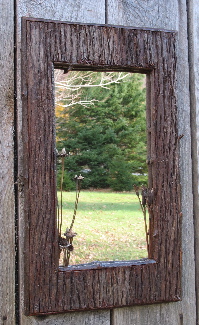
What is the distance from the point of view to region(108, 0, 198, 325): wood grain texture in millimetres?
966

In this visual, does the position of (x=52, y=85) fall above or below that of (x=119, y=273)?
above

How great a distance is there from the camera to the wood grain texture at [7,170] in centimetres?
86

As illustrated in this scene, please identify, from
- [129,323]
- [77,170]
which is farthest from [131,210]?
[129,323]

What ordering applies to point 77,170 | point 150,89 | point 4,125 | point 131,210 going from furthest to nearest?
point 77,170 < point 131,210 < point 150,89 < point 4,125

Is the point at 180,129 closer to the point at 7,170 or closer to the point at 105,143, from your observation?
the point at 7,170

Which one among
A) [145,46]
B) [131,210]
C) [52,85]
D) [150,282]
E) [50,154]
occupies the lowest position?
[131,210]

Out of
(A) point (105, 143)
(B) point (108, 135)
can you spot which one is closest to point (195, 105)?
(B) point (108, 135)

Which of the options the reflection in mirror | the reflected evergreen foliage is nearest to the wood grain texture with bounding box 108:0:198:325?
the reflection in mirror

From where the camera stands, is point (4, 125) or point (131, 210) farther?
point (131, 210)

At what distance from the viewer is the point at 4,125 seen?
87 centimetres

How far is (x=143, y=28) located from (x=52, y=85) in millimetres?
285

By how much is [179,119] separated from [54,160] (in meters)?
0.36

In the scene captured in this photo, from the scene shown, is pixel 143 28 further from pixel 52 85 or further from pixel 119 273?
pixel 119 273

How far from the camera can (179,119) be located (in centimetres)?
100
